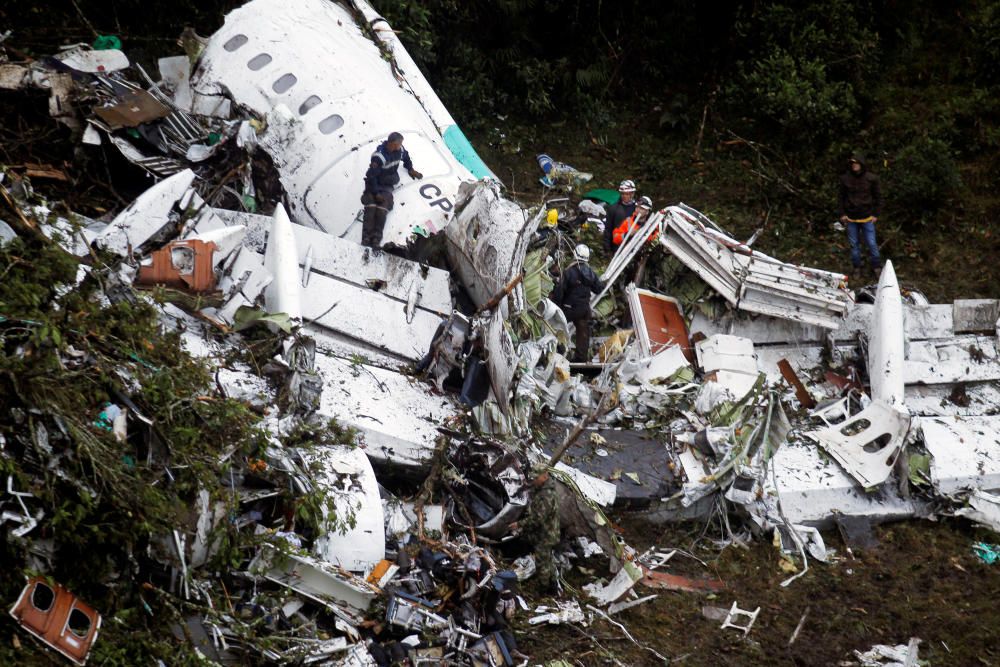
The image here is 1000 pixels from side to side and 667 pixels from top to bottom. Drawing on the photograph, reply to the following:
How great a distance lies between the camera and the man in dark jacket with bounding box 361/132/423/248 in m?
10.3

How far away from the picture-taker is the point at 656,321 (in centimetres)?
1102

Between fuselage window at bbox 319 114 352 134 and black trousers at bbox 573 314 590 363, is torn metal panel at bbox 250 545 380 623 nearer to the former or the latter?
black trousers at bbox 573 314 590 363

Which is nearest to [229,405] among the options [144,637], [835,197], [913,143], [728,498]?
[144,637]

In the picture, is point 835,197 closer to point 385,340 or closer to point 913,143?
point 913,143

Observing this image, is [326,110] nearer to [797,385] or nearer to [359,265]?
[359,265]

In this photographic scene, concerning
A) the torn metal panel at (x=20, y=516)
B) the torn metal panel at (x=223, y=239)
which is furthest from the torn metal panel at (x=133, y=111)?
the torn metal panel at (x=20, y=516)

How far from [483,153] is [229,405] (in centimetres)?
846

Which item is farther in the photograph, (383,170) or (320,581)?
(383,170)

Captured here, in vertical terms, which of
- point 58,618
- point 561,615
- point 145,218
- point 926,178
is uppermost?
point 926,178

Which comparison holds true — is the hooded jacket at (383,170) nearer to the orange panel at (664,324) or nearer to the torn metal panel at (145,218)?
the torn metal panel at (145,218)

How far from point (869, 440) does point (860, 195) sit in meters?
3.91

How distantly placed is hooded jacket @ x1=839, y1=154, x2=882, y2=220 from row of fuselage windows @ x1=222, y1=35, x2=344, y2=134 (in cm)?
614

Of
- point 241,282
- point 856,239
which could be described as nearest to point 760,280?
point 856,239

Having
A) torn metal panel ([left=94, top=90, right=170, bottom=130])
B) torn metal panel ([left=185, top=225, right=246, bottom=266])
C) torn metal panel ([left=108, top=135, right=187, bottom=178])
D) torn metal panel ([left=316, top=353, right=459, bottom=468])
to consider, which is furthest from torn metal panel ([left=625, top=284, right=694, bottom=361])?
torn metal panel ([left=94, top=90, right=170, bottom=130])
